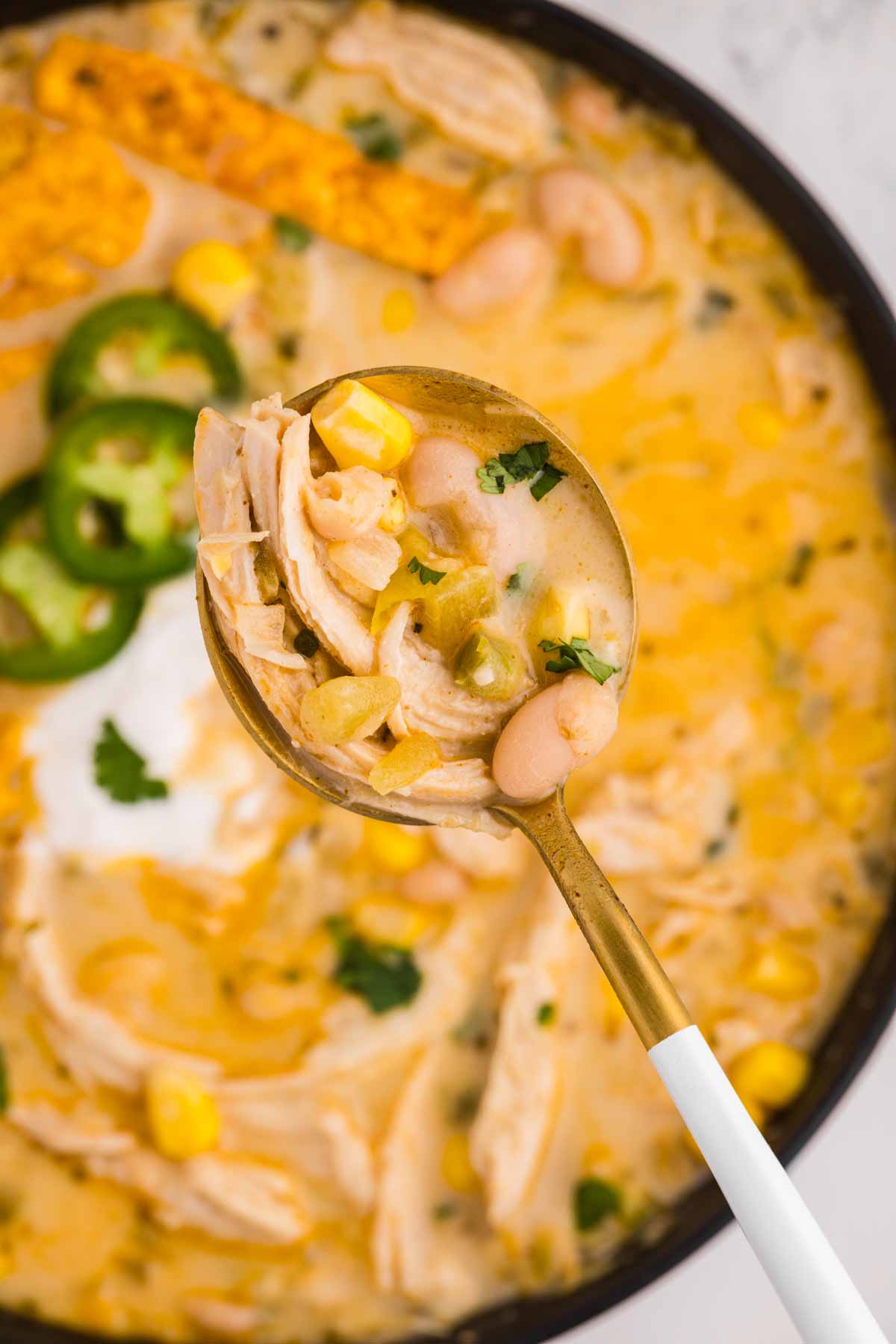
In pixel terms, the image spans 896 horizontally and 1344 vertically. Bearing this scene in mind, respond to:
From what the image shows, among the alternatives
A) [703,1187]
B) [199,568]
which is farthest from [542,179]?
[703,1187]

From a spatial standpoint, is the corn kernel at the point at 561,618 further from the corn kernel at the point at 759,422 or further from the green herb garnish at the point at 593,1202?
the green herb garnish at the point at 593,1202

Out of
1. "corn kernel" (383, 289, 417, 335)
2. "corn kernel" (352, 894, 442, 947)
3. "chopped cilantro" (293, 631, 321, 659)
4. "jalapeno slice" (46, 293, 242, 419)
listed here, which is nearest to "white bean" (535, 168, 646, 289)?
"corn kernel" (383, 289, 417, 335)

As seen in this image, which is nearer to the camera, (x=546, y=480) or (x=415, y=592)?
(x=415, y=592)

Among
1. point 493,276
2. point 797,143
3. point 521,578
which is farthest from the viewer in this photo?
point 797,143

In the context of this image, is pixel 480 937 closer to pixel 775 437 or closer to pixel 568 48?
pixel 775 437

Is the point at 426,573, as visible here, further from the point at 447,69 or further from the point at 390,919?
the point at 447,69

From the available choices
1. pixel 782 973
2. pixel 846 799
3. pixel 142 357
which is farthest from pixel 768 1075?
pixel 142 357

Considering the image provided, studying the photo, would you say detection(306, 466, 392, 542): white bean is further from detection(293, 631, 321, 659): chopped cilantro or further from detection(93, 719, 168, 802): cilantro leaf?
detection(93, 719, 168, 802): cilantro leaf

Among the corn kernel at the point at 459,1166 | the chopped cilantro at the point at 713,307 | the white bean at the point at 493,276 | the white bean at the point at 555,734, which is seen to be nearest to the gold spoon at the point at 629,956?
the white bean at the point at 555,734
